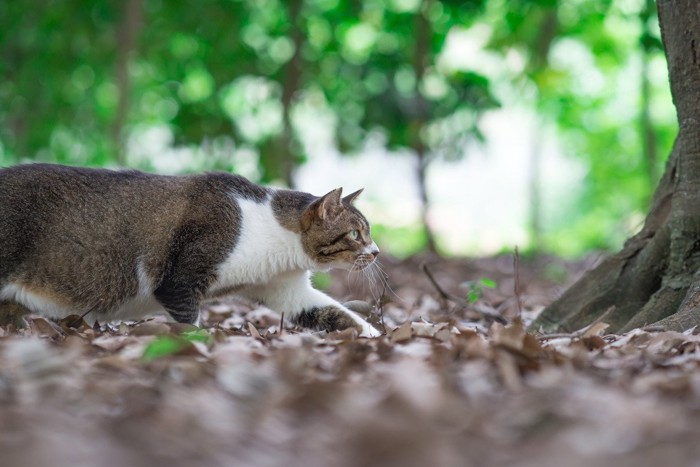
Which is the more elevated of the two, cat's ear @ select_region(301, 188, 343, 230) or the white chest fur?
cat's ear @ select_region(301, 188, 343, 230)

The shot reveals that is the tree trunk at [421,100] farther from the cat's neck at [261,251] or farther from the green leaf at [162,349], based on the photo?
the green leaf at [162,349]

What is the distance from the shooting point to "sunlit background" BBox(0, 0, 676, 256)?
12.7 m

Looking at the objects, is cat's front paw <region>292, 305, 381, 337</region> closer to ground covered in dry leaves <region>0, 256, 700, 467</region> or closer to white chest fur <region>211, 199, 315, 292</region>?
white chest fur <region>211, 199, 315, 292</region>

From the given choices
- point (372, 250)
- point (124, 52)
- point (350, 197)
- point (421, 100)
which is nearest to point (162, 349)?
point (372, 250)

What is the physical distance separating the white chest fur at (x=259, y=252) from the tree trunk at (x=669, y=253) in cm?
158

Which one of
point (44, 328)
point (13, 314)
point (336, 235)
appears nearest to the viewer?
point (44, 328)

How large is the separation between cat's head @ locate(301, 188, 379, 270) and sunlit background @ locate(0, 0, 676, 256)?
134 inches

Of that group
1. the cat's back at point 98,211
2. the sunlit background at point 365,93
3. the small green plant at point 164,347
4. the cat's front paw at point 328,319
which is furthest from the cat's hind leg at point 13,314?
the sunlit background at point 365,93

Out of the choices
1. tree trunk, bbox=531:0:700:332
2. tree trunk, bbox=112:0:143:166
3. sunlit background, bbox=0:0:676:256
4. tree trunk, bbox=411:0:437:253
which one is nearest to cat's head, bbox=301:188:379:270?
tree trunk, bbox=531:0:700:332

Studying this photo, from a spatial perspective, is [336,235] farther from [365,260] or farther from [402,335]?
[402,335]

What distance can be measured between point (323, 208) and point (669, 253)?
2.04 metres

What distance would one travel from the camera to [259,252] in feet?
15.1

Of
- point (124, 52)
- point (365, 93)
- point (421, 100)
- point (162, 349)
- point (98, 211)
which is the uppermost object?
point (124, 52)

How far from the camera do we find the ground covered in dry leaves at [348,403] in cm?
182
